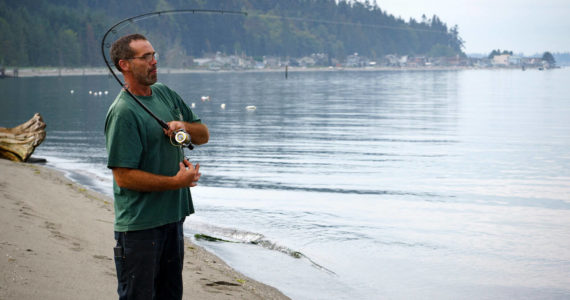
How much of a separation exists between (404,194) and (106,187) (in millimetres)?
7836

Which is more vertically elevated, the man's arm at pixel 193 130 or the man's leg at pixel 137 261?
the man's arm at pixel 193 130

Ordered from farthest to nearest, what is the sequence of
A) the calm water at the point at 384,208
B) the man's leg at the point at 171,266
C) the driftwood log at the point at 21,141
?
1. the driftwood log at the point at 21,141
2. the calm water at the point at 384,208
3. the man's leg at the point at 171,266

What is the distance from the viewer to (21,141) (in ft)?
69.2

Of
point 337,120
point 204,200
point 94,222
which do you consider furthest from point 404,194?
point 337,120

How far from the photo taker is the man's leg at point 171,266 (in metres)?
4.68

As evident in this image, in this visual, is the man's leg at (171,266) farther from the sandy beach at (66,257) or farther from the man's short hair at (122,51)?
the sandy beach at (66,257)

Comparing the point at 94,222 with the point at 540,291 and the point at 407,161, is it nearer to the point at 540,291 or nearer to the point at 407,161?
the point at 540,291

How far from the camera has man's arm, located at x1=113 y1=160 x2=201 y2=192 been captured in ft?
14.3

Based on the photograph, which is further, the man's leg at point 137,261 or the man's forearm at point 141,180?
the man's leg at point 137,261

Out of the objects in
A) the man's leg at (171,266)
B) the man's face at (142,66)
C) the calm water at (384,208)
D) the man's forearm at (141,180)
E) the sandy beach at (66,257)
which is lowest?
the calm water at (384,208)

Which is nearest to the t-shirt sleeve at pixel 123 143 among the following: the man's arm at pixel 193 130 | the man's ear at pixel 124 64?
the man's arm at pixel 193 130

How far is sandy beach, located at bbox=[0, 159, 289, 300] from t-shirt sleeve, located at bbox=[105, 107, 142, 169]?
93.2 inches

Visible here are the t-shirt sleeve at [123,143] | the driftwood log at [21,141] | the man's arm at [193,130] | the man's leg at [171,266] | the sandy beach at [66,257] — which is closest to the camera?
the t-shirt sleeve at [123,143]

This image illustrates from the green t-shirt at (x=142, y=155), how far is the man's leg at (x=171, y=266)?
12cm
